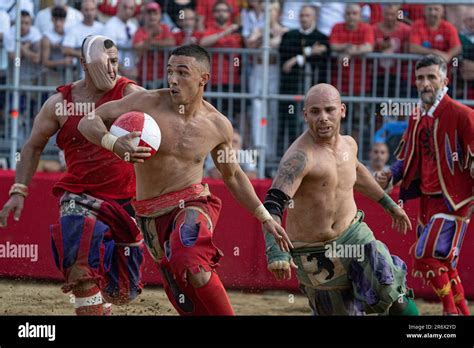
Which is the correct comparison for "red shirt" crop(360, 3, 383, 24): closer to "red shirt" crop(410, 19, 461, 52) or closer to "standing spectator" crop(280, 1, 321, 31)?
"red shirt" crop(410, 19, 461, 52)

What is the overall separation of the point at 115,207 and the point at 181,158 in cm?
90

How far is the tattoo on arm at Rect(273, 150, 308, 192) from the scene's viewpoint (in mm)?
7492

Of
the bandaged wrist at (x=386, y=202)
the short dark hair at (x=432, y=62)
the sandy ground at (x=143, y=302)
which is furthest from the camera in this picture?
the sandy ground at (x=143, y=302)

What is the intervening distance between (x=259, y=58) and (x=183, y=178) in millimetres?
4470

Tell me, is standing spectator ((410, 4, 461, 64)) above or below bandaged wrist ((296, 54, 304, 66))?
above

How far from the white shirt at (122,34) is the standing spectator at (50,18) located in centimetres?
32

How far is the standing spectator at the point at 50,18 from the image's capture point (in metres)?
12.1

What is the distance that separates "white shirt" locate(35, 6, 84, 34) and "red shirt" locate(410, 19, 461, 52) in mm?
3523

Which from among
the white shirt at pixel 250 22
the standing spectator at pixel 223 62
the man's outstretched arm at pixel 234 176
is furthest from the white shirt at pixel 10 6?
the man's outstretched arm at pixel 234 176

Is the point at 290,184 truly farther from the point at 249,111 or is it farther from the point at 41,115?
the point at 249,111

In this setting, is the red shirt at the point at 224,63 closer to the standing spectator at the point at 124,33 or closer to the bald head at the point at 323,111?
the standing spectator at the point at 124,33

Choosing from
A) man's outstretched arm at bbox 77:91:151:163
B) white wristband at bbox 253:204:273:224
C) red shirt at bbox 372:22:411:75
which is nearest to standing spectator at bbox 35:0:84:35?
red shirt at bbox 372:22:411:75

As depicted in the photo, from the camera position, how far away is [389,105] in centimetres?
1166
